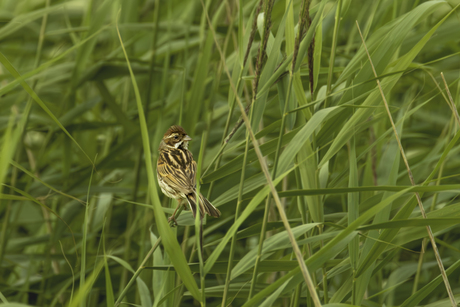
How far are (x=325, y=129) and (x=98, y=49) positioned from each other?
228 cm

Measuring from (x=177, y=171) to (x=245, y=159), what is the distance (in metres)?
0.57

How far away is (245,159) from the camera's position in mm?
1129

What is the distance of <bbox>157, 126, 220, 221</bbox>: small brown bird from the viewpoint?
1.51 meters

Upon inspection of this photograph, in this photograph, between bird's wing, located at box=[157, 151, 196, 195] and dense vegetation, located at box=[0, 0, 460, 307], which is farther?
bird's wing, located at box=[157, 151, 196, 195]

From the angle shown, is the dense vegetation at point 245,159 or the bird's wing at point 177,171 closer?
the dense vegetation at point 245,159

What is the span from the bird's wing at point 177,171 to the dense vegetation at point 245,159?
92 millimetres

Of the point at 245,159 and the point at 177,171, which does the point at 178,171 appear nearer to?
the point at 177,171

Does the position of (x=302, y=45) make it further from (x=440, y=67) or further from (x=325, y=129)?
(x=440, y=67)

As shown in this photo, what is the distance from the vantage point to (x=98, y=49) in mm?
3303

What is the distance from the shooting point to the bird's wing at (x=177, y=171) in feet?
5.10

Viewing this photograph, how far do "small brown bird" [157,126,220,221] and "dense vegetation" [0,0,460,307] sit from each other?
0.09 m

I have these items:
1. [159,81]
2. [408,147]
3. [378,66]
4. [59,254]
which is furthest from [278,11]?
[59,254]

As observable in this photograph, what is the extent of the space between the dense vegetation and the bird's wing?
0.09m

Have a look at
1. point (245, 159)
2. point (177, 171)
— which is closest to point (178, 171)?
point (177, 171)
